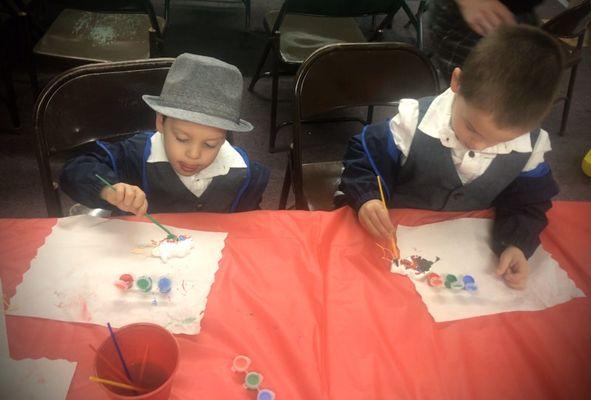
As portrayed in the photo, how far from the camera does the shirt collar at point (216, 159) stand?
113 centimetres

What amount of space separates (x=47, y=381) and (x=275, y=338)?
344 mm

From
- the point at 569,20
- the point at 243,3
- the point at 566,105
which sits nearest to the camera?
the point at 569,20

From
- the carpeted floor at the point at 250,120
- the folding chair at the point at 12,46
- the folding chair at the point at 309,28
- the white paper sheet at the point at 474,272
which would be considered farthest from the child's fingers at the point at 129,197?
the folding chair at the point at 12,46

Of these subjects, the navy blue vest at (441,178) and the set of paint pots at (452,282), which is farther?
the navy blue vest at (441,178)

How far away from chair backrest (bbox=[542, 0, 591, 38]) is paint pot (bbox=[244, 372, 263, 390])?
2.04 meters

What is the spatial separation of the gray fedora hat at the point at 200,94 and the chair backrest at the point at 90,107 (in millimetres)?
189

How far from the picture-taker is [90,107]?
1182mm

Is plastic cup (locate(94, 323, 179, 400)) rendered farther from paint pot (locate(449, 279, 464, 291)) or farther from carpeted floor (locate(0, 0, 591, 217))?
carpeted floor (locate(0, 0, 591, 217))

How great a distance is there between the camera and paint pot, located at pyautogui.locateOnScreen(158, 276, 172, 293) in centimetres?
84

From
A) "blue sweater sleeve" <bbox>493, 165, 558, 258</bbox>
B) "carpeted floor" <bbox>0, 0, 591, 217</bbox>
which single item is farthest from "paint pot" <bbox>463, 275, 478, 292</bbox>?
"carpeted floor" <bbox>0, 0, 591, 217</bbox>

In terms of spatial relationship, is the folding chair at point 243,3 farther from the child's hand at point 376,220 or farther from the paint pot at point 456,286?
the paint pot at point 456,286

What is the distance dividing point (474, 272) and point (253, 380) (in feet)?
1.69

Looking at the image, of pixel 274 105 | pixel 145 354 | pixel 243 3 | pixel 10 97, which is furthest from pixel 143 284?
pixel 243 3

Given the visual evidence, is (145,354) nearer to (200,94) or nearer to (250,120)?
(200,94)
